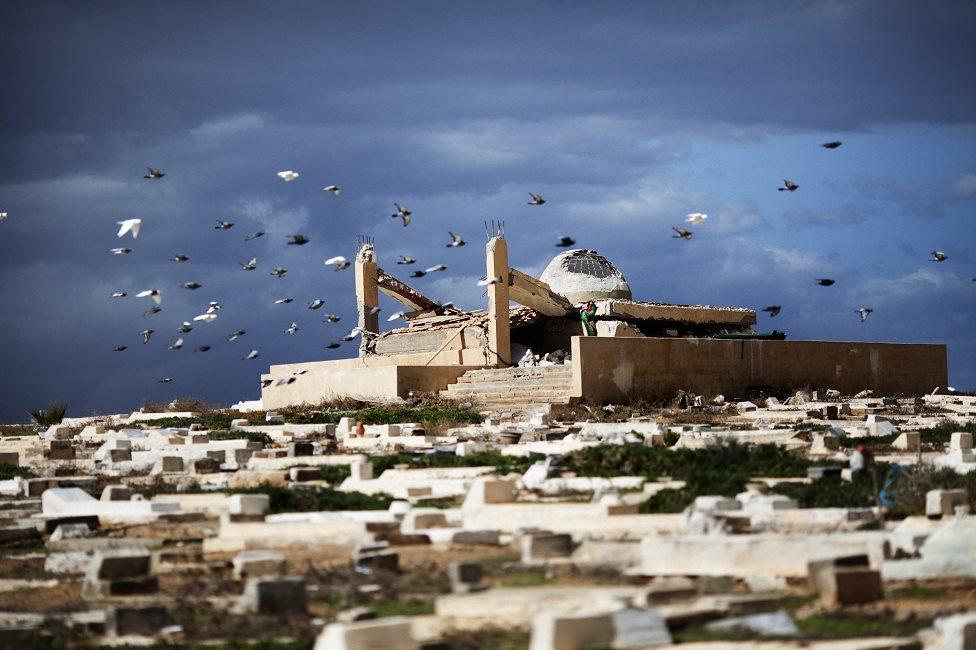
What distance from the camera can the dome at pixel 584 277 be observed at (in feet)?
146

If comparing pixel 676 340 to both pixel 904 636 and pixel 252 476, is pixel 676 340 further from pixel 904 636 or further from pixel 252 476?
pixel 904 636

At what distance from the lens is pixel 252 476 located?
1850 centimetres

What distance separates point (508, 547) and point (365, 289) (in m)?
33.1

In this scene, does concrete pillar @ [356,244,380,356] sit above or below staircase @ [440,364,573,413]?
above

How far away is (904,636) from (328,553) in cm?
552

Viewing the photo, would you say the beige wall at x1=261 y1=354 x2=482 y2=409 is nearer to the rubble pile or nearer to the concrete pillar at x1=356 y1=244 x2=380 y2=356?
the concrete pillar at x1=356 y1=244 x2=380 y2=356

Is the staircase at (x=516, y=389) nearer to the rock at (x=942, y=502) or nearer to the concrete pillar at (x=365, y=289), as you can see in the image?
the concrete pillar at (x=365, y=289)

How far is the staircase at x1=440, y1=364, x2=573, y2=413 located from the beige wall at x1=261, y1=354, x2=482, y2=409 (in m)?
0.63

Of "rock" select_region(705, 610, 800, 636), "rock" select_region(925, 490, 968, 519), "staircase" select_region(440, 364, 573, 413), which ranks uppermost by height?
"staircase" select_region(440, 364, 573, 413)

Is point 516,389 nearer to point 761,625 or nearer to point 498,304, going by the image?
point 498,304

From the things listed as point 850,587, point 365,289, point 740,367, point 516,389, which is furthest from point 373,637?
point 365,289

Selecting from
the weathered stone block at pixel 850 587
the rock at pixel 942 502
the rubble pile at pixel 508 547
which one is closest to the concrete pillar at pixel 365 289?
the rubble pile at pixel 508 547

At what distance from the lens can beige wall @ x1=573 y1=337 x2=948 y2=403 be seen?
3291 cm

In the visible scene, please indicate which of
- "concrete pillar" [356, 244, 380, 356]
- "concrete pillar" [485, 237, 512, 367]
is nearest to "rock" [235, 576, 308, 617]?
"concrete pillar" [485, 237, 512, 367]
